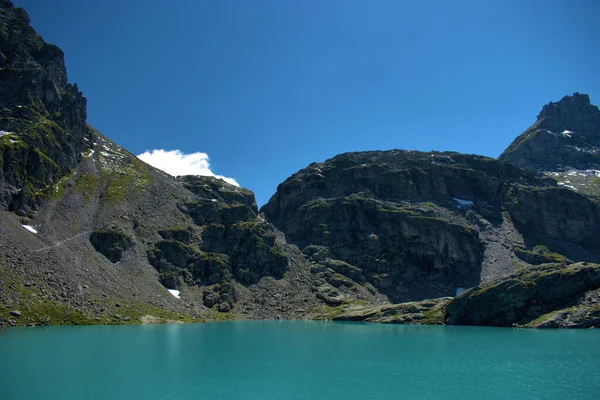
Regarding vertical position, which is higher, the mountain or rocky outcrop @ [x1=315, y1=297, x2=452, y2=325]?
the mountain

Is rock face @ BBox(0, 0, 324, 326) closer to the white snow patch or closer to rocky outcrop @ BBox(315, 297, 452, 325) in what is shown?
the white snow patch

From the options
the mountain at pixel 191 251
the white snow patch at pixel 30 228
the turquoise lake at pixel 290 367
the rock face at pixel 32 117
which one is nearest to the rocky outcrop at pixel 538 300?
the mountain at pixel 191 251

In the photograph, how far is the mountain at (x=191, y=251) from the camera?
93.2m

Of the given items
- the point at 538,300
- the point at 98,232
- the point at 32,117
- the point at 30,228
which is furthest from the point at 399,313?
the point at 32,117

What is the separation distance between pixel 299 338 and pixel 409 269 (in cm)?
10956

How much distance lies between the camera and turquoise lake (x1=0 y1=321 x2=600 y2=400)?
115ft

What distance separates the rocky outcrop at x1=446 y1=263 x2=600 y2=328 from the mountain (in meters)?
0.31

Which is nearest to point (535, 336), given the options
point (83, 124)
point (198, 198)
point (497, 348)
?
point (497, 348)

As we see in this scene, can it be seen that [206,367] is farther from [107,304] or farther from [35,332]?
[107,304]

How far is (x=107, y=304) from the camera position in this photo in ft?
309

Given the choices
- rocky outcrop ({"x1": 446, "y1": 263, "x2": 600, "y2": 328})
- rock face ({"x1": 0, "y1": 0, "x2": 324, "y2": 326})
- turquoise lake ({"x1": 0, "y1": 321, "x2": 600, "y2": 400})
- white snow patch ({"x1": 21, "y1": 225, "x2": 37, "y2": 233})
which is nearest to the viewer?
turquoise lake ({"x1": 0, "y1": 321, "x2": 600, "y2": 400})

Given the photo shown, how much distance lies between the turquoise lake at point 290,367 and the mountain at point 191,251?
2648cm

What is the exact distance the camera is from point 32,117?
13512 centimetres

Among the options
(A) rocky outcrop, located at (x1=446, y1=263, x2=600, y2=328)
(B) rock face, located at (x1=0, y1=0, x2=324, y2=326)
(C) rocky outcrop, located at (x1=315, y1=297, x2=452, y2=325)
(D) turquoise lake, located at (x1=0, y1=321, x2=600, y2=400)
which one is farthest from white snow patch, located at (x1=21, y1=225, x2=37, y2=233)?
(A) rocky outcrop, located at (x1=446, y1=263, x2=600, y2=328)
